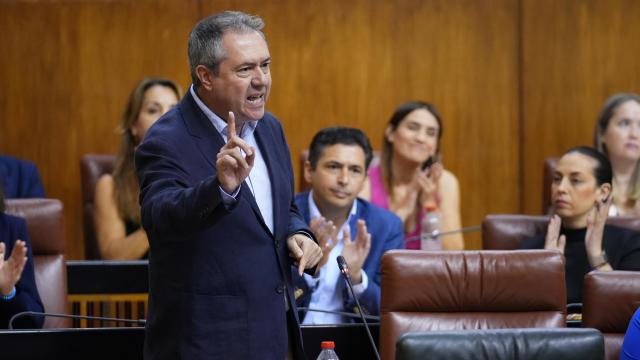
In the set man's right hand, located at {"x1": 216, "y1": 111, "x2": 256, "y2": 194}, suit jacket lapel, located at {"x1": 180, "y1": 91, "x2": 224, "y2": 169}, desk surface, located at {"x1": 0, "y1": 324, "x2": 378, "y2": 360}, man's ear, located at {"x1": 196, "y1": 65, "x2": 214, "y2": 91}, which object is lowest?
desk surface, located at {"x1": 0, "y1": 324, "x2": 378, "y2": 360}

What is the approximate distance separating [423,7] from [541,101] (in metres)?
0.71

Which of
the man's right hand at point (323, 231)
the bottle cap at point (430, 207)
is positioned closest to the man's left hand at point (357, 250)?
the man's right hand at point (323, 231)

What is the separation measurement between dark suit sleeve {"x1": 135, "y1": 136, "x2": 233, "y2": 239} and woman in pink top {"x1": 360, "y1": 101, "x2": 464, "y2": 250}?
2.16 m

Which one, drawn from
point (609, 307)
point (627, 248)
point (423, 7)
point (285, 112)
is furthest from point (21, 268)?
point (423, 7)

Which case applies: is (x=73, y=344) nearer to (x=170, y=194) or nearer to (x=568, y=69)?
(x=170, y=194)

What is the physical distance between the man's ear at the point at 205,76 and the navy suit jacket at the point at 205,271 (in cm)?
7

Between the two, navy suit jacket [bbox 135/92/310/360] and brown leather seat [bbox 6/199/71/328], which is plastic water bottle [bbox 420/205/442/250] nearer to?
brown leather seat [bbox 6/199/71/328]

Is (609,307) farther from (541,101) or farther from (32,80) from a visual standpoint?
(32,80)

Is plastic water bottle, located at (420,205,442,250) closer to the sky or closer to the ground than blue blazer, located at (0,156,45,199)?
closer to the ground

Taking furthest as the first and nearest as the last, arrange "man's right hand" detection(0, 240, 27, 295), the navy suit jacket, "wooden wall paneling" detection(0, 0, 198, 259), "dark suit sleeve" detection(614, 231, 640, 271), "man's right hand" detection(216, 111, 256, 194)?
1. "wooden wall paneling" detection(0, 0, 198, 259)
2. "dark suit sleeve" detection(614, 231, 640, 271)
3. "man's right hand" detection(0, 240, 27, 295)
4. the navy suit jacket
5. "man's right hand" detection(216, 111, 256, 194)

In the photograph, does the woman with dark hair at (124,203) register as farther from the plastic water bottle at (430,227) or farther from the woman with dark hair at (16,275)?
the plastic water bottle at (430,227)

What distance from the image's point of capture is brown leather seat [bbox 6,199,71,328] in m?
3.35

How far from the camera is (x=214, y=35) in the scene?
2139 mm

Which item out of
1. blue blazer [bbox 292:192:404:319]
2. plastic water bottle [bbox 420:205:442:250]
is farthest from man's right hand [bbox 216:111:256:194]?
plastic water bottle [bbox 420:205:442:250]
